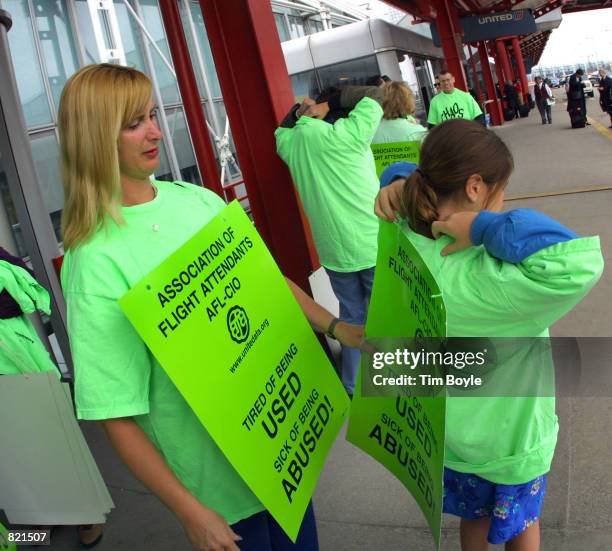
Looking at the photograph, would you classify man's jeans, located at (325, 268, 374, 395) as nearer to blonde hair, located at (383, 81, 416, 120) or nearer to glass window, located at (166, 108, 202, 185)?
blonde hair, located at (383, 81, 416, 120)

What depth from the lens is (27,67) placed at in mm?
9062

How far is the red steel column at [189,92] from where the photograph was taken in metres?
5.59

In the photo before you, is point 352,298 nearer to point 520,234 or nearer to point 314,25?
point 520,234

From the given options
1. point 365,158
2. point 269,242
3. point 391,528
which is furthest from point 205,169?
point 391,528

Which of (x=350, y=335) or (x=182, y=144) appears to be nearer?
(x=350, y=335)

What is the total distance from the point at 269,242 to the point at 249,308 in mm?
3024

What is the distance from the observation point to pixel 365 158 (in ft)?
12.2

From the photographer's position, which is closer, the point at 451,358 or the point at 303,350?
the point at 451,358

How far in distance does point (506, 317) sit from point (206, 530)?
816mm

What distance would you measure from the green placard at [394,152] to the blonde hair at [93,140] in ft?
13.0

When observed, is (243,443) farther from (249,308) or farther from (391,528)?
(391,528)

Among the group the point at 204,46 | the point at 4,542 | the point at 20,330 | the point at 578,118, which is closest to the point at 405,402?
the point at 4,542

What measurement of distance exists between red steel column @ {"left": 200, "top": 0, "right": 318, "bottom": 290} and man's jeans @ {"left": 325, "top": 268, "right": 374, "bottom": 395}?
2.01 ft

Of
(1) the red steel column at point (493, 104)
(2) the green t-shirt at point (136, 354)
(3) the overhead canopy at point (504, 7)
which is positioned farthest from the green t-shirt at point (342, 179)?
(1) the red steel column at point (493, 104)
